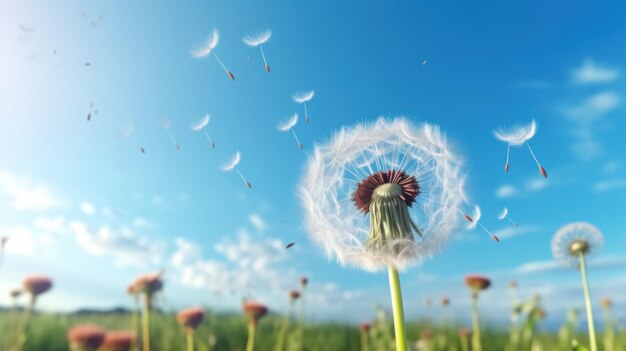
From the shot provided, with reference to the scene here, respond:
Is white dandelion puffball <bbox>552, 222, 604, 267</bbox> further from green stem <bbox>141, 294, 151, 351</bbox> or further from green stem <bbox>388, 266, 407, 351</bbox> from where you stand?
green stem <bbox>141, 294, 151, 351</bbox>

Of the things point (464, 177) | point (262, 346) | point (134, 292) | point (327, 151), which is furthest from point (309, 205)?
point (262, 346)

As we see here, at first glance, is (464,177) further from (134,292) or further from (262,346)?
(262,346)

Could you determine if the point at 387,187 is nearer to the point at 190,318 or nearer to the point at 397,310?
the point at 397,310

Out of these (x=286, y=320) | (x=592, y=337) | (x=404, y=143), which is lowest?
(x=592, y=337)

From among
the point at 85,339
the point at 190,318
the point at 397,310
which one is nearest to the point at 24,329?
the point at 85,339

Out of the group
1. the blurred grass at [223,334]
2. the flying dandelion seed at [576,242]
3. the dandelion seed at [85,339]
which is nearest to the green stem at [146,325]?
the dandelion seed at [85,339]

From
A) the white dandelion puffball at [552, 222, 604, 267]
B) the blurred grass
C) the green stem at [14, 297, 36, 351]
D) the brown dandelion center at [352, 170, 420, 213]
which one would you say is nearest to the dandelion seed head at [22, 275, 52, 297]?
the green stem at [14, 297, 36, 351]
